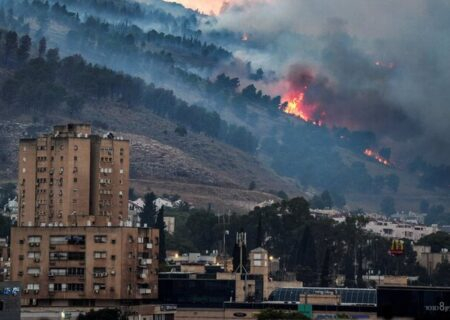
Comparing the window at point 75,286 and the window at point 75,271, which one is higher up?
the window at point 75,271

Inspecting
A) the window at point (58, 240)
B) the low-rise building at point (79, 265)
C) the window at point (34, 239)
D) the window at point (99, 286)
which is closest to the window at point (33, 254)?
the low-rise building at point (79, 265)

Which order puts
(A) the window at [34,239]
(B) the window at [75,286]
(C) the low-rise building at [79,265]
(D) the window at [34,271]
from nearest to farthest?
(C) the low-rise building at [79,265], (B) the window at [75,286], (D) the window at [34,271], (A) the window at [34,239]

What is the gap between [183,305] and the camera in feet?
652

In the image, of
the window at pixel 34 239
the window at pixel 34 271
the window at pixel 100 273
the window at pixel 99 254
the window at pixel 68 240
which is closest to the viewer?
the window at pixel 100 273

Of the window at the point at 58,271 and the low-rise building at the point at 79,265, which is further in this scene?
the window at the point at 58,271

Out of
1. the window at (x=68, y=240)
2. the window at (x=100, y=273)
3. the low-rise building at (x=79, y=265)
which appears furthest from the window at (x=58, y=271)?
the window at (x=100, y=273)

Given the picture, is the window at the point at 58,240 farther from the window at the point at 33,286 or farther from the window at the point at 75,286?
the window at the point at 33,286

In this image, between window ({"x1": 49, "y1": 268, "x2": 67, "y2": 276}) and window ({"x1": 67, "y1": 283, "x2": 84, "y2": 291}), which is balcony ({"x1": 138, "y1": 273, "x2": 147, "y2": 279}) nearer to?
window ({"x1": 67, "y1": 283, "x2": 84, "y2": 291})

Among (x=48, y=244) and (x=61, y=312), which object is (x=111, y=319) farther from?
(x=48, y=244)

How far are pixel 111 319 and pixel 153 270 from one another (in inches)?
862

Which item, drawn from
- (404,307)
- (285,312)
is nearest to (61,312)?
(285,312)

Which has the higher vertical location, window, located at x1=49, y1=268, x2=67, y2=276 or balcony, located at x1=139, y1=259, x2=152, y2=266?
balcony, located at x1=139, y1=259, x2=152, y2=266

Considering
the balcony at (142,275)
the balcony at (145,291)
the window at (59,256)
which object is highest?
the window at (59,256)

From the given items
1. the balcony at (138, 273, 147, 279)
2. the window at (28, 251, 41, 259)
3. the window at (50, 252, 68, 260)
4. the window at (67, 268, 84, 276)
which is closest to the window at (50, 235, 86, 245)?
the window at (50, 252, 68, 260)
